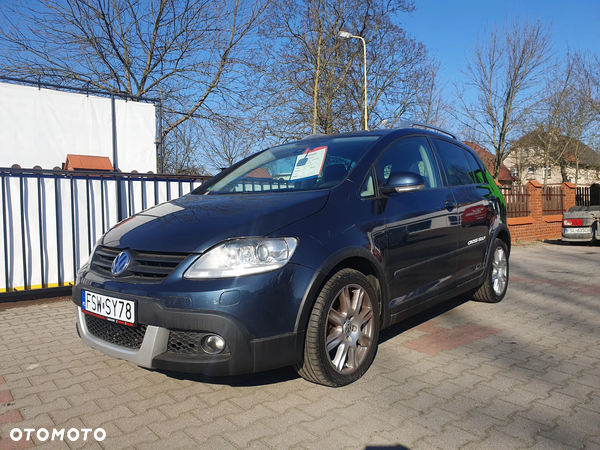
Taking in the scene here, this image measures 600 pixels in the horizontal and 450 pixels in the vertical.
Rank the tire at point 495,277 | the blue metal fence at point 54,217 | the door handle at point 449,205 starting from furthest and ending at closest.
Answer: the blue metal fence at point 54,217, the tire at point 495,277, the door handle at point 449,205

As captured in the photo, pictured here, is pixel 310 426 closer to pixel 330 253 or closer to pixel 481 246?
pixel 330 253

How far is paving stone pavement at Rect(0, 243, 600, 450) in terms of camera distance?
250cm

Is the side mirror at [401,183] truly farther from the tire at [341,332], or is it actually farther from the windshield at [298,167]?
the tire at [341,332]

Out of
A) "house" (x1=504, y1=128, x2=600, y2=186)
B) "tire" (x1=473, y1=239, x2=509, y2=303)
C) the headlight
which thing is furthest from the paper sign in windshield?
"house" (x1=504, y1=128, x2=600, y2=186)

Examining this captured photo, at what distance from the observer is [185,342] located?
266 cm

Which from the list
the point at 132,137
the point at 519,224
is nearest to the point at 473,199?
the point at 132,137

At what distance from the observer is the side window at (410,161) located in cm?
369

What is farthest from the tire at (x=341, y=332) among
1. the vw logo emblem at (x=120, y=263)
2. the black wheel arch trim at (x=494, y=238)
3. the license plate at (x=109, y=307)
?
the black wheel arch trim at (x=494, y=238)

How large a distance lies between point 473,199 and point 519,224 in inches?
432

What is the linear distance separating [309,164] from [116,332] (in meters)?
1.80

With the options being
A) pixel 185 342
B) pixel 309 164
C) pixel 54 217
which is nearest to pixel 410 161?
pixel 309 164

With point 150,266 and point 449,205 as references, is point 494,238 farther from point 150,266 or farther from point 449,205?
point 150,266

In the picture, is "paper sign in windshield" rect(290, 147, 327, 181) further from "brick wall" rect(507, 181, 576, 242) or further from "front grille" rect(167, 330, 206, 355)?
"brick wall" rect(507, 181, 576, 242)

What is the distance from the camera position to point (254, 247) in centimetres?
270
